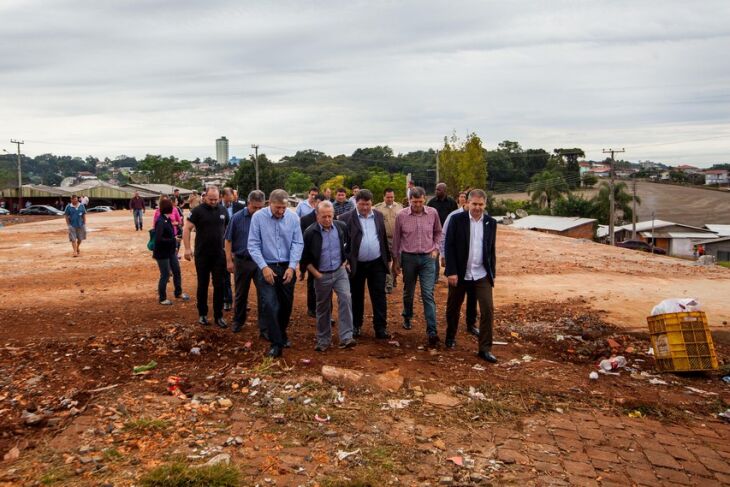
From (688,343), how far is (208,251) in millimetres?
5956

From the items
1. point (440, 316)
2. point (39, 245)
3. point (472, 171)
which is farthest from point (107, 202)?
point (440, 316)

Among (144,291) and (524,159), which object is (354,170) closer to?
(524,159)

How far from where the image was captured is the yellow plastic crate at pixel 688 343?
6094 millimetres

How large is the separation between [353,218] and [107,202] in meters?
65.8

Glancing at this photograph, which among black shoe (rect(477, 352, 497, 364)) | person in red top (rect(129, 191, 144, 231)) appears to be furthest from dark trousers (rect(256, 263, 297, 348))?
person in red top (rect(129, 191, 144, 231))

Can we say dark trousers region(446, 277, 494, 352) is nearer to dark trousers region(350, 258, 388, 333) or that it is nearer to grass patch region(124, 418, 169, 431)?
dark trousers region(350, 258, 388, 333)

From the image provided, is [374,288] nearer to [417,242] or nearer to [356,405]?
[417,242]

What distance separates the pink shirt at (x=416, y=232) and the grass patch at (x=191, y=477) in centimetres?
414

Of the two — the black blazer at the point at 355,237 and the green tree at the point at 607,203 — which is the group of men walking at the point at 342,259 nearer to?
the black blazer at the point at 355,237

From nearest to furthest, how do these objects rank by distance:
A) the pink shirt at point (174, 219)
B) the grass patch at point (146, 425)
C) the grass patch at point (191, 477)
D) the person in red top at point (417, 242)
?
1. the grass patch at point (191, 477)
2. the grass patch at point (146, 425)
3. the person in red top at point (417, 242)
4. the pink shirt at point (174, 219)

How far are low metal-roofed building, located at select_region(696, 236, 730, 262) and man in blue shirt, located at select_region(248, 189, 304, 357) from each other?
46.6m

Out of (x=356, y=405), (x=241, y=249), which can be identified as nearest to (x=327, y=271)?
(x=241, y=249)

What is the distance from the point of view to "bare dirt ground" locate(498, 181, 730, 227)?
68.3 m

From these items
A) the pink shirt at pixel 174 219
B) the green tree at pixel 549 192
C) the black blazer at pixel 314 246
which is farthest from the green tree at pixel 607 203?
the black blazer at pixel 314 246
